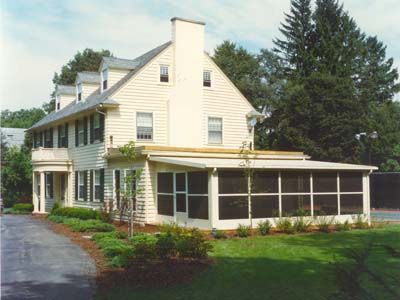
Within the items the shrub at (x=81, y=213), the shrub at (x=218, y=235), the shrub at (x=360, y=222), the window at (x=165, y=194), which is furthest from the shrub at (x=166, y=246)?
the shrub at (x=81, y=213)

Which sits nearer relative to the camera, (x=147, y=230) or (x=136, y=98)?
(x=147, y=230)

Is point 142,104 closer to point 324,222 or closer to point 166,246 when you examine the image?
point 324,222

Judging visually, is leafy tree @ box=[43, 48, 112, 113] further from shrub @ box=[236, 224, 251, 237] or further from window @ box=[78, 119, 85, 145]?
shrub @ box=[236, 224, 251, 237]

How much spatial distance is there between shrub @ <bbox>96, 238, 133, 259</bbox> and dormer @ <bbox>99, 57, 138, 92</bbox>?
12818mm

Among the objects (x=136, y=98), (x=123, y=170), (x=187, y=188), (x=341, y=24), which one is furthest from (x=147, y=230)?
(x=341, y=24)

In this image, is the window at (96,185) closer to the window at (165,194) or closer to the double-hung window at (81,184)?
the double-hung window at (81,184)

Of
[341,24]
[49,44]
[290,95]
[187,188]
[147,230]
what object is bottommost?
[147,230]

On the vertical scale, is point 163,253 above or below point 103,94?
below

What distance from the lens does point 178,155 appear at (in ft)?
71.8

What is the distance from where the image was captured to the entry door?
19.3 m

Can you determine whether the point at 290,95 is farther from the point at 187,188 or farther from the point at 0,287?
the point at 0,287

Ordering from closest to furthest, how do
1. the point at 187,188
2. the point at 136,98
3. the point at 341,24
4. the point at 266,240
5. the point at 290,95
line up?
the point at 266,240 → the point at 187,188 → the point at 136,98 → the point at 290,95 → the point at 341,24

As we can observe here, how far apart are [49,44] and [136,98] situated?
14591 mm

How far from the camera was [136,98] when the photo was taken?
24.8m
